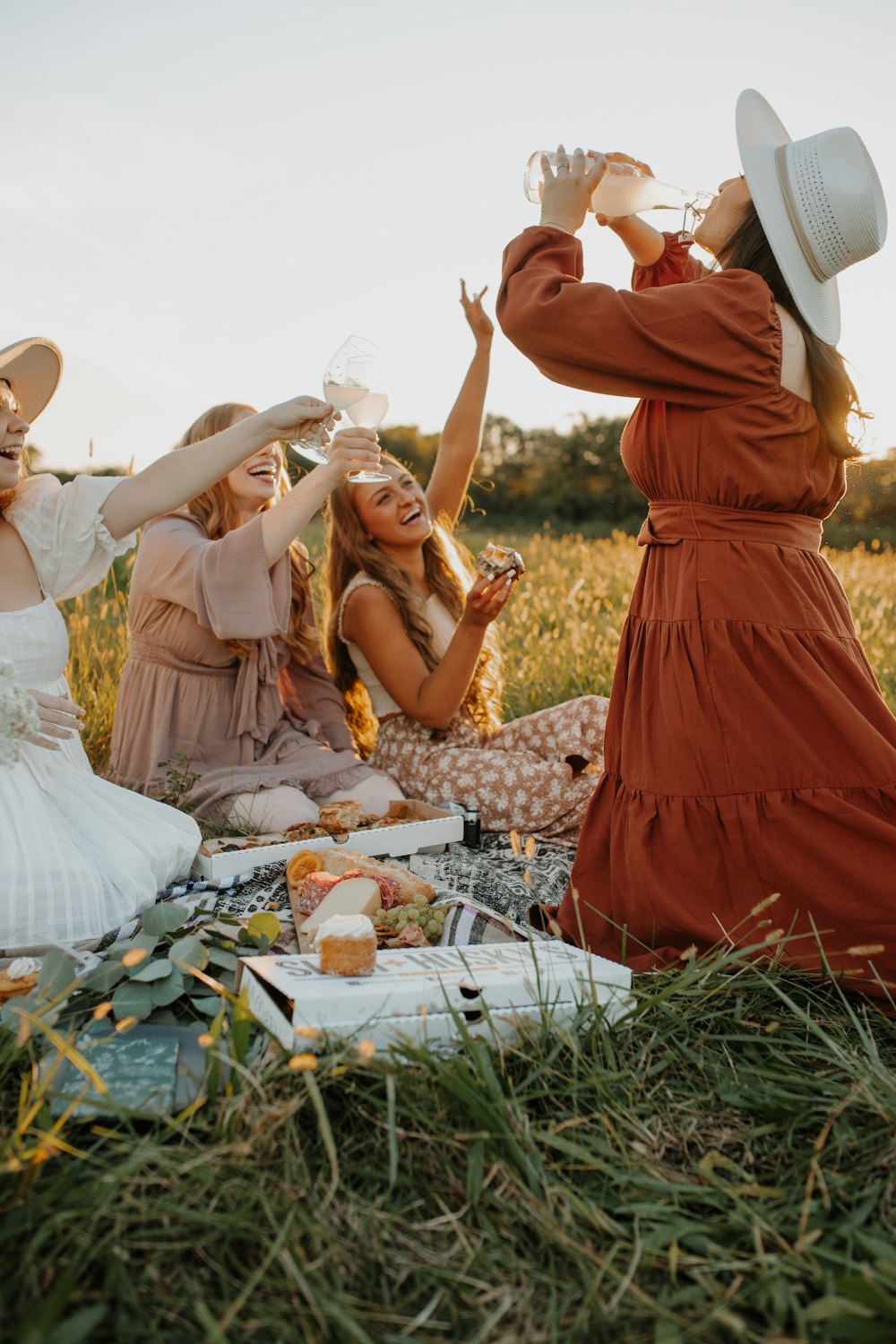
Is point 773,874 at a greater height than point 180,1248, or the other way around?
point 773,874

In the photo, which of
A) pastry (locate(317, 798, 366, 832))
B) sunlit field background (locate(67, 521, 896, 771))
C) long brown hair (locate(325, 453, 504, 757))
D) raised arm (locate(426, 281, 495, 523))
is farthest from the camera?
sunlit field background (locate(67, 521, 896, 771))

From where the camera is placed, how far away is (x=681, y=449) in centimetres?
265

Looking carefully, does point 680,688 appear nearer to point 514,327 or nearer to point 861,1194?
point 514,327

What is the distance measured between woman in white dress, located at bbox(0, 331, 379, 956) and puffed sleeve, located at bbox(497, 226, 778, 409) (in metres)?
0.92

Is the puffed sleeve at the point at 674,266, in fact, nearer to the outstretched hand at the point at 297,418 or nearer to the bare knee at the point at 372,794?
the outstretched hand at the point at 297,418

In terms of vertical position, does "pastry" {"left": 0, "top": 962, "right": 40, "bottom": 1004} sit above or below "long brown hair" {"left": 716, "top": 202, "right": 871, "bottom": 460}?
below

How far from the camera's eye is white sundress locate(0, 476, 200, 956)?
271 centimetres

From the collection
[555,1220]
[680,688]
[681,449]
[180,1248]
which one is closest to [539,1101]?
[555,1220]

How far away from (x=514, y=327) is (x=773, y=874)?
4.87 feet

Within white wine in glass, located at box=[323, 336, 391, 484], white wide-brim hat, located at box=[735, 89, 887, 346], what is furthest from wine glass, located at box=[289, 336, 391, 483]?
white wide-brim hat, located at box=[735, 89, 887, 346]

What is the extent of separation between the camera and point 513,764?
4.25 meters

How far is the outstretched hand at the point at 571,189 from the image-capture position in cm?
264

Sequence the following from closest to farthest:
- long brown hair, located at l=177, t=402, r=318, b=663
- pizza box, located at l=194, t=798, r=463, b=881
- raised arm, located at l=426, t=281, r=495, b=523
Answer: pizza box, located at l=194, t=798, r=463, b=881
long brown hair, located at l=177, t=402, r=318, b=663
raised arm, located at l=426, t=281, r=495, b=523

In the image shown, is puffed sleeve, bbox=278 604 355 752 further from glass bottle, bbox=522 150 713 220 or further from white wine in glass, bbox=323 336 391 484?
glass bottle, bbox=522 150 713 220
